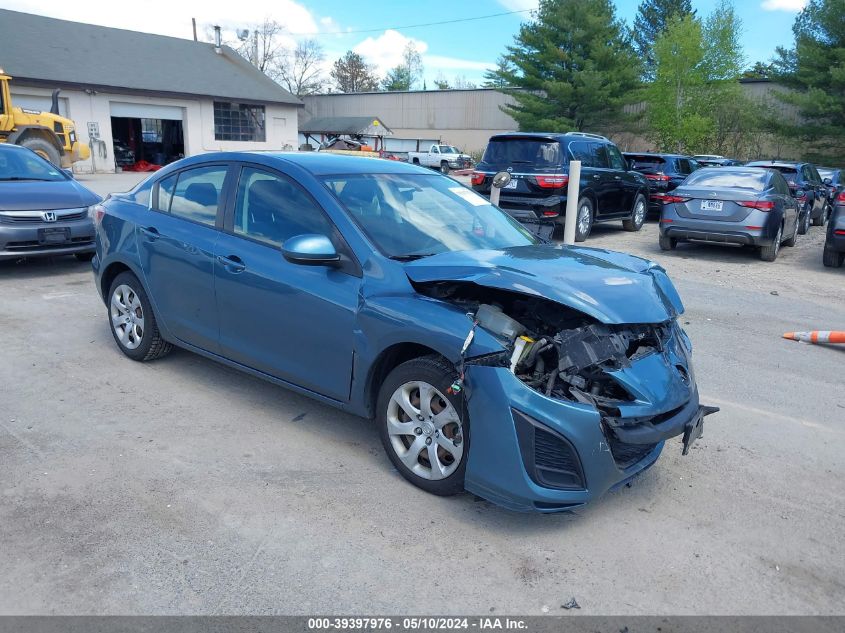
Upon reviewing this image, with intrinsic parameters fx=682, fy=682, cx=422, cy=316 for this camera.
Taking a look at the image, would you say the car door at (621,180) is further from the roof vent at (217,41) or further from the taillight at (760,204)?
the roof vent at (217,41)

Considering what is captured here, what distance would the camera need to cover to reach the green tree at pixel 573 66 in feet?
125

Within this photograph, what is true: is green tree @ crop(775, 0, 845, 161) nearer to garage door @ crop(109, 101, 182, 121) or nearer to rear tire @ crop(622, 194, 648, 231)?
rear tire @ crop(622, 194, 648, 231)

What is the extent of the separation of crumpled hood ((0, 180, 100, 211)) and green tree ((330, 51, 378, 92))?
82.7 m

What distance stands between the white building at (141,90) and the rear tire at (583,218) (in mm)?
25549

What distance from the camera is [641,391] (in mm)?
3279

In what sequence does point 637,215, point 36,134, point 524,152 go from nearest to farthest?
point 524,152 < point 637,215 < point 36,134

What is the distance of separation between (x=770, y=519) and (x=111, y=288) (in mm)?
5014

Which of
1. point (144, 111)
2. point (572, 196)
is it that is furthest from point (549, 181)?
point (144, 111)

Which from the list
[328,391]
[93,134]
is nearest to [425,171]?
[328,391]

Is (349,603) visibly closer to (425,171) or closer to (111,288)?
(425,171)

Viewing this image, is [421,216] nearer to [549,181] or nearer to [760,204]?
[549,181]

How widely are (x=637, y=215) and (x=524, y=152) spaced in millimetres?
4308

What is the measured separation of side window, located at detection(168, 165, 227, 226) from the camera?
4719 millimetres

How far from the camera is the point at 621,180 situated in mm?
14008
